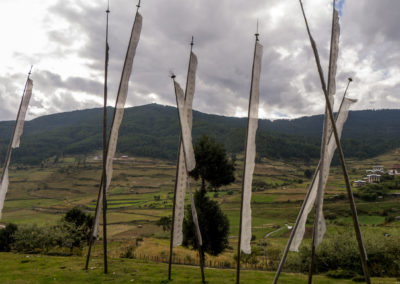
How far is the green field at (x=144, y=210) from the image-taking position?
20.6 meters

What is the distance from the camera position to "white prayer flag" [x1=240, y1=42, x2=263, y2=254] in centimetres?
1352

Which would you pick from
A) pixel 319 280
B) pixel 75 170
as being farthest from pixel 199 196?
pixel 75 170

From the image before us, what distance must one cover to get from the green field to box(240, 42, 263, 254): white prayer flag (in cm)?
543

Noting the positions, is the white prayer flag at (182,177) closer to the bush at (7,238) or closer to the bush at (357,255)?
the bush at (357,255)

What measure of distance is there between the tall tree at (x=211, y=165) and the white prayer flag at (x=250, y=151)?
1566 centimetres

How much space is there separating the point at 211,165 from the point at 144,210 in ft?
255

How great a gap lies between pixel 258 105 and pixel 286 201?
90.6 metres

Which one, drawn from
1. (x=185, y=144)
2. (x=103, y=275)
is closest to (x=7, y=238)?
(x=103, y=275)

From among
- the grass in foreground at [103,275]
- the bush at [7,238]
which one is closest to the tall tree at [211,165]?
the grass in foreground at [103,275]

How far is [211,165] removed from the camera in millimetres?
29906

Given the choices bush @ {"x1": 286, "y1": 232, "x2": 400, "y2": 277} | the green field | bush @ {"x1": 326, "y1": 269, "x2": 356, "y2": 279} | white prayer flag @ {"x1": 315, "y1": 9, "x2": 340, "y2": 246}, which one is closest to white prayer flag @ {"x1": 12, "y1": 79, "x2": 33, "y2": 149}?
the green field

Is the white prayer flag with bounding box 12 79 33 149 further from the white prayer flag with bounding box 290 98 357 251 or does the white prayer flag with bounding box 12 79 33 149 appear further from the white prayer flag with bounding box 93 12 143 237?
the white prayer flag with bounding box 290 98 357 251

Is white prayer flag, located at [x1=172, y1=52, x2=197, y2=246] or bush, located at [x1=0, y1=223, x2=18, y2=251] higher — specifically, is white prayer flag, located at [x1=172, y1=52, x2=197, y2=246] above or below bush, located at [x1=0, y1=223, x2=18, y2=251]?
above

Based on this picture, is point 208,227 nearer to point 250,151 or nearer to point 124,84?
point 250,151
